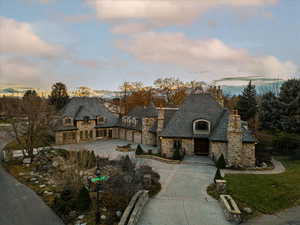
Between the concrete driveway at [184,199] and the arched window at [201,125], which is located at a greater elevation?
the arched window at [201,125]

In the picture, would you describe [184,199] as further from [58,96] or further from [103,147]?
[58,96]

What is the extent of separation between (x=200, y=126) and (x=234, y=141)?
4820 mm

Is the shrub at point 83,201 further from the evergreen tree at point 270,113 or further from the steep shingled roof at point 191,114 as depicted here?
the evergreen tree at point 270,113

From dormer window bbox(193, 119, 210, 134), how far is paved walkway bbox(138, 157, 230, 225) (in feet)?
16.6

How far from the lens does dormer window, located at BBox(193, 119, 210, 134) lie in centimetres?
2391

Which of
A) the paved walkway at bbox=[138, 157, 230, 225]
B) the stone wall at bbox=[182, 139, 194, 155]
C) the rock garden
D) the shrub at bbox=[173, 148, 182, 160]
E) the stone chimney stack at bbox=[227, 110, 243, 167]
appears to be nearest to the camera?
the paved walkway at bbox=[138, 157, 230, 225]

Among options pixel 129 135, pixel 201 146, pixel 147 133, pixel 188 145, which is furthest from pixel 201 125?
pixel 129 135

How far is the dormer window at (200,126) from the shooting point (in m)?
23.9

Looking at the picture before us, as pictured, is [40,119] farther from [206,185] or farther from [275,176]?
[275,176]

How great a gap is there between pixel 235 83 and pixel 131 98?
3142 cm

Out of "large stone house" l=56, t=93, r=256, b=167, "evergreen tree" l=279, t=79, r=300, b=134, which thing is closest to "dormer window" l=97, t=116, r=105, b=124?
"large stone house" l=56, t=93, r=256, b=167

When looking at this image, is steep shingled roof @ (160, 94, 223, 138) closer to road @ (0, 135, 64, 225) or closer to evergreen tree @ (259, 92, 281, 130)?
evergreen tree @ (259, 92, 281, 130)

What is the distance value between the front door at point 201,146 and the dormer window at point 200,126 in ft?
3.48

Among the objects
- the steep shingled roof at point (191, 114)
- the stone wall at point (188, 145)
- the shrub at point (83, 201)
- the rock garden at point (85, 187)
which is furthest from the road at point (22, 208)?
the stone wall at point (188, 145)
